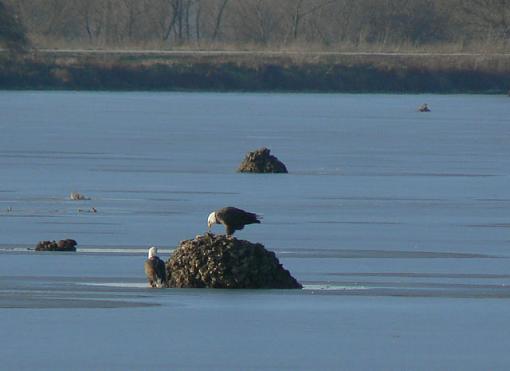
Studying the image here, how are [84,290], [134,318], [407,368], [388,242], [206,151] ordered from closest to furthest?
1. [407,368]
2. [134,318]
3. [84,290]
4. [388,242]
5. [206,151]

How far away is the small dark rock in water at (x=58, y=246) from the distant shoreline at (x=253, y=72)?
54067 millimetres

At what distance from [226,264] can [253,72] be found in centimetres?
5915

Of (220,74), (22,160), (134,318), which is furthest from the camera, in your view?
(220,74)

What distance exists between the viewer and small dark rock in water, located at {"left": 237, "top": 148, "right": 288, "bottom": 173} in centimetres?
2733

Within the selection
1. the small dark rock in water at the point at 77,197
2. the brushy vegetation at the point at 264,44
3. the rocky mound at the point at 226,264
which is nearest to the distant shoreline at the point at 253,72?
the brushy vegetation at the point at 264,44

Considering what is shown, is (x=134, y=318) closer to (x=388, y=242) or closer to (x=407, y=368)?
(x=407, y=368)

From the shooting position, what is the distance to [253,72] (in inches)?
2844

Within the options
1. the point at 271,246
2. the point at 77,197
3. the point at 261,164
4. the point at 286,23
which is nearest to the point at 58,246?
the point at 271,246

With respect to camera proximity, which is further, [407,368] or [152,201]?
[152,201]

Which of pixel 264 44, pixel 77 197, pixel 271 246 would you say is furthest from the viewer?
pixel 264 44

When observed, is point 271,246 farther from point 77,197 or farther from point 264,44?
point 264,44

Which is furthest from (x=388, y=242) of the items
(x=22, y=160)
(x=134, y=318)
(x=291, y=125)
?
(x=291, y=125)

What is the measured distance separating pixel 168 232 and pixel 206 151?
14.4 m

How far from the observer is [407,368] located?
389 inches
